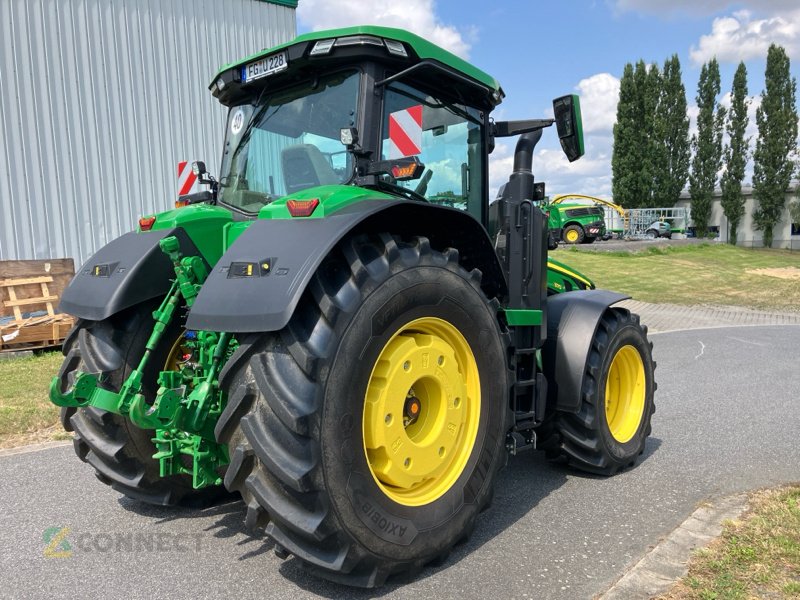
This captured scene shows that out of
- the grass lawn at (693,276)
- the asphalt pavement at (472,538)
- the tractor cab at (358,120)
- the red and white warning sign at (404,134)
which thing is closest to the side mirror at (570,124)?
the tractor cab at (358,120)

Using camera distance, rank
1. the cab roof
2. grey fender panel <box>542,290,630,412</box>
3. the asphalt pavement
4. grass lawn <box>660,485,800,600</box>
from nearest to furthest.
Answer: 1. grass lawn <box>660,485,800,600</box>
2. the asphalt pavement
3. the cab roof
4. grey fender panel <box>542,290,630,412</box>

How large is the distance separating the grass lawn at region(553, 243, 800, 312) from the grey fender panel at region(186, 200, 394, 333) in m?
14.2

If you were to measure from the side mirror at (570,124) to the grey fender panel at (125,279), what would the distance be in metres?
2.13

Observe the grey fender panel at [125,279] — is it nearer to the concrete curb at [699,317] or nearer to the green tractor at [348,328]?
the green tractor at [348,328]

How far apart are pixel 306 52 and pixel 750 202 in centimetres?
4748

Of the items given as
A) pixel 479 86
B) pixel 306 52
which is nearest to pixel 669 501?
pixel 479 86

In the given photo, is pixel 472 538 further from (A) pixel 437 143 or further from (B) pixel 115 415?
(A) pixel 437 143

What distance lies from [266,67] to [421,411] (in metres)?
1.94

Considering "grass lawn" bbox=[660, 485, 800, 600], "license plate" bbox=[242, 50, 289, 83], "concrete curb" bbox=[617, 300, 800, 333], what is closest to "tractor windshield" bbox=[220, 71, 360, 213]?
"license plate" bbox=[242, 50, 289, 83]

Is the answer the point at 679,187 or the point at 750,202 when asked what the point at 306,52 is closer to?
the point at 679,187

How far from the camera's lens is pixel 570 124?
3598 millimetres

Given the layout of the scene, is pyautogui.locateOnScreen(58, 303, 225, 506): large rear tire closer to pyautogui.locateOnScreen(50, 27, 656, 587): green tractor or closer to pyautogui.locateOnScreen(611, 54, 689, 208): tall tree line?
pyautogui.locateOnScreen(50, 27, 656, 587): green tractor

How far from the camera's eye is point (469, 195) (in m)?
3.75

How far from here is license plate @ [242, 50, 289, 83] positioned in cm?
319
